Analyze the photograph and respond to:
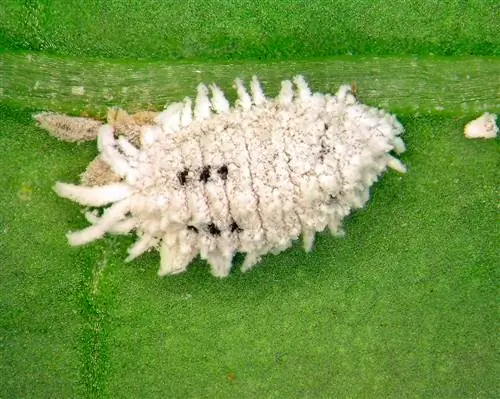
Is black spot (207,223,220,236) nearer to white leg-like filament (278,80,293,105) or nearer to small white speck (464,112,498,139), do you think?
white leg-like filament (278,80,293,105)

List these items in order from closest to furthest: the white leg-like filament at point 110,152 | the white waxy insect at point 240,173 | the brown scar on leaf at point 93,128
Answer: the white waxy insect at point 240,173 < the white leg-like filament at point 110,152 < the brown scar on leaf at point 93,128

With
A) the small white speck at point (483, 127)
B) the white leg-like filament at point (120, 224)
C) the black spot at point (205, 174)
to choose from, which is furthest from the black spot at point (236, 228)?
the small white speck at point (483, 127)

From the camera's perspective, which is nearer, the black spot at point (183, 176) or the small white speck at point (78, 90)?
the black spot at point (183, 176)

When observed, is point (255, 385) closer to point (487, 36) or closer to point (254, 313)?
point (254, 313)

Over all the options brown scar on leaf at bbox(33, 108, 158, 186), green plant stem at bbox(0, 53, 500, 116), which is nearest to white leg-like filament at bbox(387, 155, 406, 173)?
green plant stem at bbox(0, 53, 500, 116)

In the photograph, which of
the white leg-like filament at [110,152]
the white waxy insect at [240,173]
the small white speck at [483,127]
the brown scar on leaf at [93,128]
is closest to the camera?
the white waxy insect at [240,173]

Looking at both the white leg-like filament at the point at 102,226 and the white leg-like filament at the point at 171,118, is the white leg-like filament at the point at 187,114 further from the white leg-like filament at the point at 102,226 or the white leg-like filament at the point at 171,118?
the white leg-like filament at the point at 102,226
